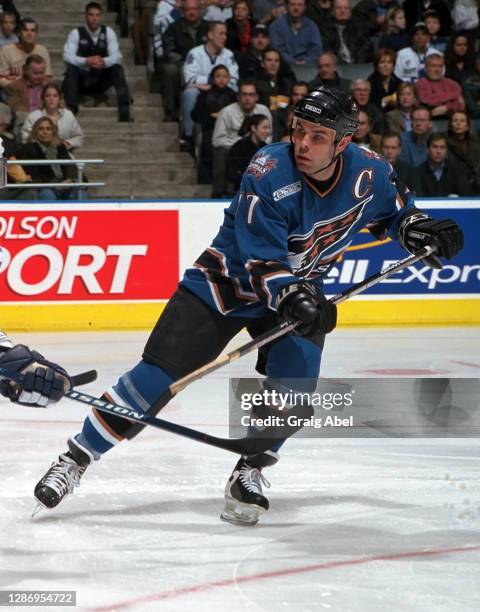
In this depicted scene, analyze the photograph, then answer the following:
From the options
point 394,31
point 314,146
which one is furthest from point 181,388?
point 394,31

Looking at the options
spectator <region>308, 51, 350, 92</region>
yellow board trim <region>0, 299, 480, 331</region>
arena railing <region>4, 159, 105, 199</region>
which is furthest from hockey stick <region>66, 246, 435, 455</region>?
spectator <region>308, 51, 350, 92</region>

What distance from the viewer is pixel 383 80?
31.8 ft

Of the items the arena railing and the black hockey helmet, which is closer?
the black hockey helmet

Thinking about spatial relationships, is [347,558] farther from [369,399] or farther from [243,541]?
[369,399]

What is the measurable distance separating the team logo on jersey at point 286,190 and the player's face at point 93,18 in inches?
247

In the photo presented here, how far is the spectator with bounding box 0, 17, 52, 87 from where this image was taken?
9008 millimetres

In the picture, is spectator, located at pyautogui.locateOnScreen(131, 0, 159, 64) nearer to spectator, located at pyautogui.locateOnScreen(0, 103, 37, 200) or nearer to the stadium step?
the stadium step

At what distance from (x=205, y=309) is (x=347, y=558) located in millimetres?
895

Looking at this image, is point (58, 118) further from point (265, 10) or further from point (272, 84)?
point (265, 10)

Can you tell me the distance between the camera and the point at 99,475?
4.23m

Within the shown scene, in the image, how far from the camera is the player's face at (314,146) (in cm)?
354

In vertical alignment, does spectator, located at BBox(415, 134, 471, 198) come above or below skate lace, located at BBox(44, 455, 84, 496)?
below

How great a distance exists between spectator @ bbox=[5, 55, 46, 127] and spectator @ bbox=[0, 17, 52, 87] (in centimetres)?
7

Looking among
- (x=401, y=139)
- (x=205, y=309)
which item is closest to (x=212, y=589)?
(x=205, y=309)
